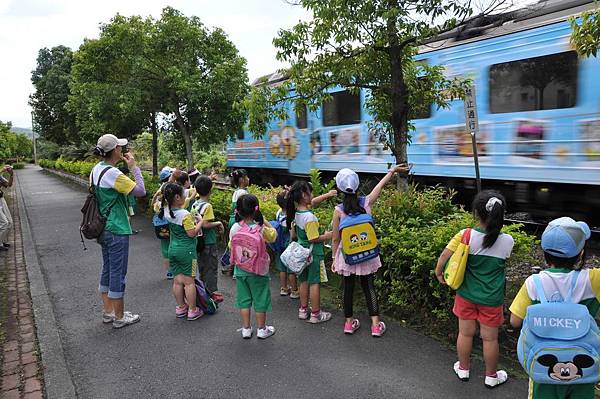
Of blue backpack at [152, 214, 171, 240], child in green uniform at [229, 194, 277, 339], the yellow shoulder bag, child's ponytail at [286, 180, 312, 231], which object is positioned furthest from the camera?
blue backpack at [152, 214, 171, 240]

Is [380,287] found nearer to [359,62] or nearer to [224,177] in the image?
[359,62]

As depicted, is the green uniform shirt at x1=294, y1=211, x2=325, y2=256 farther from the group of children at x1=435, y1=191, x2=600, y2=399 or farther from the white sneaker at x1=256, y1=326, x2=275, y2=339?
the group of children at x1=435, y1=191, x2=600, y2=399

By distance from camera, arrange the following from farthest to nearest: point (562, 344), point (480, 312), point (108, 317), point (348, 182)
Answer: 1. point (108, 317)
2. point (348, 182)
3. point (480, 312)
4. point (562, 344)

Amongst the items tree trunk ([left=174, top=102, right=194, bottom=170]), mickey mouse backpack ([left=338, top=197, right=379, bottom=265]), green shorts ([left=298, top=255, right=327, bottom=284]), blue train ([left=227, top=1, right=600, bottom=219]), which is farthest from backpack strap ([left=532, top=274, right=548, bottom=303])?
tree trunk ([left=174, top=102, right=194, bottom=170])

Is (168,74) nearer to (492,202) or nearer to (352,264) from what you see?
(352,264)

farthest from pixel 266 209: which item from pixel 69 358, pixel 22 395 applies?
pixel 22 395

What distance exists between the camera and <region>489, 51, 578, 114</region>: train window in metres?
6.83

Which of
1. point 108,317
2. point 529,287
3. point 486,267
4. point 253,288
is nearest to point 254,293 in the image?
point 253,288

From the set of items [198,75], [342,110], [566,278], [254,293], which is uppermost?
[198,75]

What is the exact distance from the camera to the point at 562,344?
2047mm

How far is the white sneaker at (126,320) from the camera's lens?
4480 mm

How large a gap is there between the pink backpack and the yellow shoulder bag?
63.3 inches

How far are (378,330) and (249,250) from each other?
4.28 ft

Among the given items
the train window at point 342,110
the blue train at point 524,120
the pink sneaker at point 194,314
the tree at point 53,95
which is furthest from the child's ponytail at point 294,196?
the tree at point 53,95
